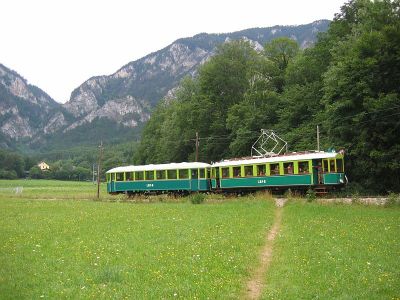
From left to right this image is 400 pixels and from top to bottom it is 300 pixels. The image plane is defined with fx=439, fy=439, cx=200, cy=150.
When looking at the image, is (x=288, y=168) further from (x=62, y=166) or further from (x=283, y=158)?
(x=62, y=166)

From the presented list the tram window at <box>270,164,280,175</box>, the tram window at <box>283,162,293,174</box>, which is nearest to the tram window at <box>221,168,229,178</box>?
the tram window at <box>270,164,280,175</box>

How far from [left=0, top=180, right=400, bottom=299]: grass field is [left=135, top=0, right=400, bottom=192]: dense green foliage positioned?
583 inches

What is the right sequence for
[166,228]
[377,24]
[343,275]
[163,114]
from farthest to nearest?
1. [163,114]
2. [377,24]
3. [166,228]
4. [343,275]

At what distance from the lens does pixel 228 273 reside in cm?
1042

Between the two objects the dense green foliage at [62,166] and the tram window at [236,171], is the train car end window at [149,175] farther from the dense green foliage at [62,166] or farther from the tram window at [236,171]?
the dense green foliage at [62,166]

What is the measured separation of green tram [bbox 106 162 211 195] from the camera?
4122 cm

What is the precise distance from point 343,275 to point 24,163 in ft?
514

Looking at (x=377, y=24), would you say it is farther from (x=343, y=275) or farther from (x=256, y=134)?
(x=343, y=275)

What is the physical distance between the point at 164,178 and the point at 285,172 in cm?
1317

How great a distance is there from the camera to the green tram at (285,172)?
3284 cm

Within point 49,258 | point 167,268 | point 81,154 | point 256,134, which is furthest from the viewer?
point 81,154

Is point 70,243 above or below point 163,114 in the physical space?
below

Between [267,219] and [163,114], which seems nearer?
[267,219]

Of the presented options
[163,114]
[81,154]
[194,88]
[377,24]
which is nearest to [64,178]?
[81,154]
